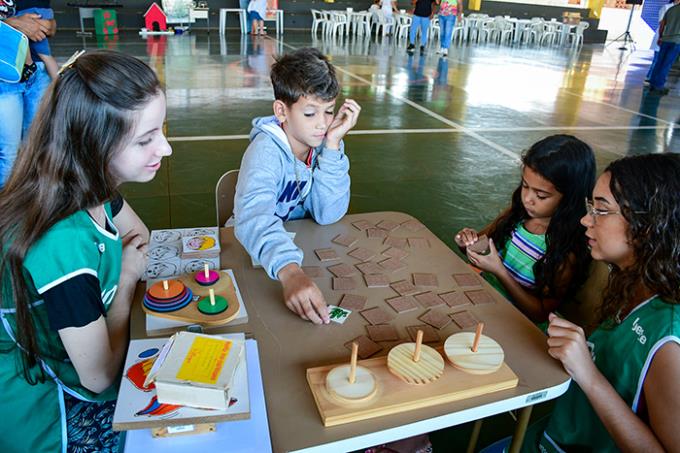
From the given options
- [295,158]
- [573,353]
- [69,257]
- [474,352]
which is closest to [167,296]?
[69,257]

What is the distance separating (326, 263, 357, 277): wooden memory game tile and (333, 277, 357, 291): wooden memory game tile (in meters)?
0.02

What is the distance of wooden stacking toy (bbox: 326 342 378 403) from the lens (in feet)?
3.20

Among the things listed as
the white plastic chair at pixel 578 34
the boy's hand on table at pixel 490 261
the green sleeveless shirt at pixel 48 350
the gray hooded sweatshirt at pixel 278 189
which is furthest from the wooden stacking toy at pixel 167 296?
the white plastic chair at pixel 578 34

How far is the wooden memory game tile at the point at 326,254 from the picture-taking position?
1581mm

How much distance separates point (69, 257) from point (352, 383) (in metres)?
0.66

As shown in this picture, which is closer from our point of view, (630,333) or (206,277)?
(630,333)

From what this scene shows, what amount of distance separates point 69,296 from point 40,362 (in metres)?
0.23

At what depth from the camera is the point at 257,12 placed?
13.8 meters

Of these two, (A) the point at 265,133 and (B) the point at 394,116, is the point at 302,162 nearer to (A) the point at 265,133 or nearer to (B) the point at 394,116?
(A) the point at 265,133

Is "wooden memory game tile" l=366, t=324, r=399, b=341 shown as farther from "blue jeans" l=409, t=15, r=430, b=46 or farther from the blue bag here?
"blue jeans" l=409, t=15, r=430, b=46

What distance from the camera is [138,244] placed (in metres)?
1.42

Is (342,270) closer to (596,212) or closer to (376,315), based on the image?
(376,315)

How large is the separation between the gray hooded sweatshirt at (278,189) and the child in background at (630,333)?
31.9 inches

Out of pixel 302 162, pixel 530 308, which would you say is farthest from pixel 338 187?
pixel 530 308
